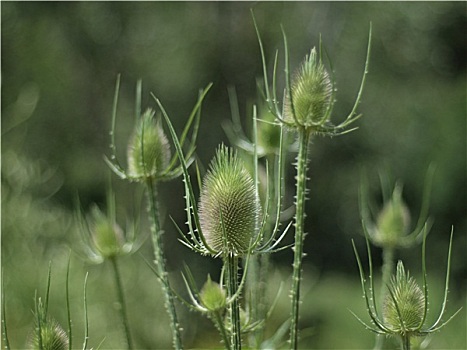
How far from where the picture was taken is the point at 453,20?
5707mm

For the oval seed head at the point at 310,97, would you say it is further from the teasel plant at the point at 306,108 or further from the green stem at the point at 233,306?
the green stem at the point at 233,306

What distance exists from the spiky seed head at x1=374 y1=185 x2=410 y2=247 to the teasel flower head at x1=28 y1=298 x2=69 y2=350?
59 cm

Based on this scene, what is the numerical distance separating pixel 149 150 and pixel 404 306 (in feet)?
1.15

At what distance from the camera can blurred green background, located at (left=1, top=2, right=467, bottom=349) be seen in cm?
522

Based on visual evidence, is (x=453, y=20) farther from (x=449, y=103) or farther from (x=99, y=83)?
(x=99, y=83)

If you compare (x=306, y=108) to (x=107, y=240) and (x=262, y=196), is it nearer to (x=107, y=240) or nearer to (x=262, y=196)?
(x=262, y=196)

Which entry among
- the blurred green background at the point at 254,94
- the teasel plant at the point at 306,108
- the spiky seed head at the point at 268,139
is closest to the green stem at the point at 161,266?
the teasel plant at the point at 306,108

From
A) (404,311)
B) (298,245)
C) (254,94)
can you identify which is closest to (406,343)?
(404,311)

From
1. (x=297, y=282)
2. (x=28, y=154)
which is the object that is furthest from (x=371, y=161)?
(x=297, y=282)

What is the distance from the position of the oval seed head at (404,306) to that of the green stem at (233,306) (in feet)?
0.46

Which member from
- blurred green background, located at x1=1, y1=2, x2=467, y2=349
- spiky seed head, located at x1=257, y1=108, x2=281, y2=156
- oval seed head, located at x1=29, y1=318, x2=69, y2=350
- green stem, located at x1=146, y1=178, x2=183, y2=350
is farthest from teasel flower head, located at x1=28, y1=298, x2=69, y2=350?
blurred green background, located at x1=1, y1=2, x2=467, y2=349

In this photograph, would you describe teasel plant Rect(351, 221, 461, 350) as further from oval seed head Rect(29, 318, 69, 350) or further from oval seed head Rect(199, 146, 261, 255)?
oval seed head Rect(29, 318, 69, 350)

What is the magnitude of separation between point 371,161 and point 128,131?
1869mm

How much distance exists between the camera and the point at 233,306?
66cm
